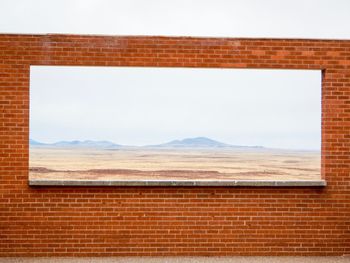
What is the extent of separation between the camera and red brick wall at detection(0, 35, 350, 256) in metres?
10.7

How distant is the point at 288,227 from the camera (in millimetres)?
11008

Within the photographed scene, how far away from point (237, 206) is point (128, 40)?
305 cm

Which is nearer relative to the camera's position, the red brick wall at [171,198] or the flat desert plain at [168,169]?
the red brick wall at [171,198]

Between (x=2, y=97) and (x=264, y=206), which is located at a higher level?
(x=2, y=97)

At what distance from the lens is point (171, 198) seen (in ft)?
35.6

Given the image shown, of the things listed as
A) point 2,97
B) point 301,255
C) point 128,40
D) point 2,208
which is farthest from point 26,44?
point 301,255

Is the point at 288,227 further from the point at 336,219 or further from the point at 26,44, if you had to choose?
the point at 26,44

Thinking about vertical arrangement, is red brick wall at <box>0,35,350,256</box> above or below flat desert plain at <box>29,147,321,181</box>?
above

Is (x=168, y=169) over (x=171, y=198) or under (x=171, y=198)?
under

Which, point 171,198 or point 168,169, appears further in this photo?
point 168,169

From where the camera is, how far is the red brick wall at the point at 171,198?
35.2 feet

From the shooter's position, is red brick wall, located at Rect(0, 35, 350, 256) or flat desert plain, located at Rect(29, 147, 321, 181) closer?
red brick wall, located at Rect(0, 35, 350, 256)

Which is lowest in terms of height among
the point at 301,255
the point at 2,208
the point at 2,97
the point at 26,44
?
the point at 301,255

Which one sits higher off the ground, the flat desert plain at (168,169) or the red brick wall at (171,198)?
the red brick wall at (171,198)
